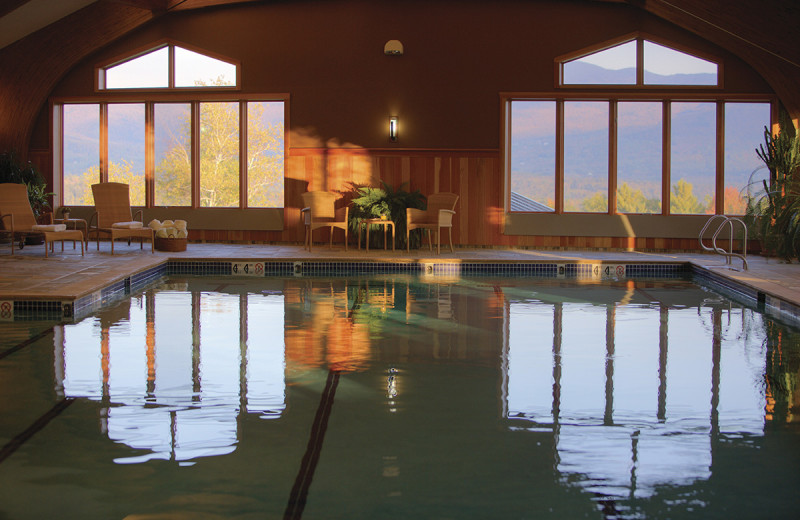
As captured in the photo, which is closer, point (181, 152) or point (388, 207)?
point (388, 207)

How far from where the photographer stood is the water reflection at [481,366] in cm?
344

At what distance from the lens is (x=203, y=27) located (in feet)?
39.9

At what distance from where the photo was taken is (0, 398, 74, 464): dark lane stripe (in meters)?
3.27

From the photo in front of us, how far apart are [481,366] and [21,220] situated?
295 inches

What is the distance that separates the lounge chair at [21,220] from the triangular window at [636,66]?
7.17m

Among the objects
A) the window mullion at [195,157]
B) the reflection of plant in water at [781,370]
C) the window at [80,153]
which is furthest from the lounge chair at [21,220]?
the reflection of plant in water at [781,370]

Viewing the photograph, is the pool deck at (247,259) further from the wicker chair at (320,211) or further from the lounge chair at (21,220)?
the wicker chair at (320,211)

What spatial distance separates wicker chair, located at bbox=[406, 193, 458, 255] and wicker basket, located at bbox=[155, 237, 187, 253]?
3.06 m

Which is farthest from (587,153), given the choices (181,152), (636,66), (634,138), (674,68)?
(181,152)

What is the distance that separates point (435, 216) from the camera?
36.5ft

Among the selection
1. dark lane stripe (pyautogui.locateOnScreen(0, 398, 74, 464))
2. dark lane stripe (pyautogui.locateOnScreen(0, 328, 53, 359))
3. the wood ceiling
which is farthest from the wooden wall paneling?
dark lane stripe (pyautogui.locateOnScreen(0, 398, 74, 464))

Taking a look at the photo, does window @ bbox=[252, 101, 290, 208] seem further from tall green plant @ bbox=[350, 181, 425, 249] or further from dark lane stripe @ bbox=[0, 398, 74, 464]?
dark lane stripe @ bbox=[0, 398, 74, 464]

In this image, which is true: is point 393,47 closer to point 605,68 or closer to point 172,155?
point 605,68

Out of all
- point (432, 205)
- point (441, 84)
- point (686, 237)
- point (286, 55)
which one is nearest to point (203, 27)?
point (286, 55)
